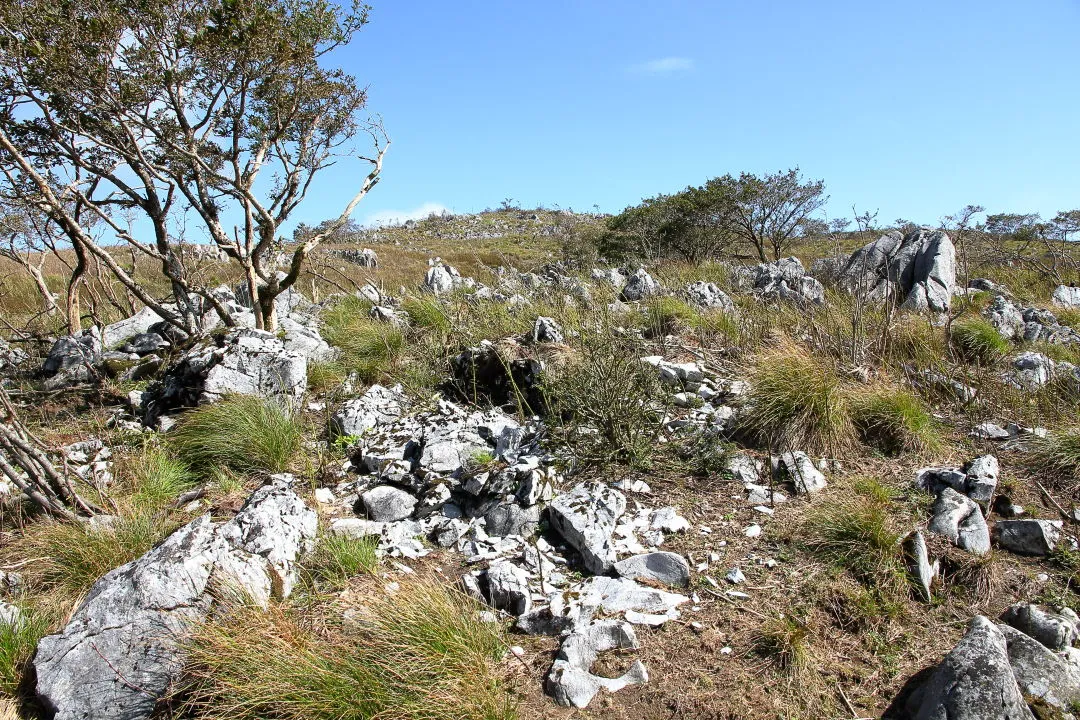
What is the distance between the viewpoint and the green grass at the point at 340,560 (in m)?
3.32

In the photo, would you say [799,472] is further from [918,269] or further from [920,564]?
[918,269]

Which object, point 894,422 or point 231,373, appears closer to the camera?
point 894,422

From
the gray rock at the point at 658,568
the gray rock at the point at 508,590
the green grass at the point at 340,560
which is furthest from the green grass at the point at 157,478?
the gray rock at the point at 658,568

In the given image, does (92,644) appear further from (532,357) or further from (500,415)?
(532,357)

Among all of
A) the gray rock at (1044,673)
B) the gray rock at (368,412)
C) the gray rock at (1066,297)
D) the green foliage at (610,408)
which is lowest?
the gray rock at (1044,673)

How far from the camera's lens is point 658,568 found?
345cm

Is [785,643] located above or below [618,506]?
below

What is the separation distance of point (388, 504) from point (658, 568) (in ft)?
6.27

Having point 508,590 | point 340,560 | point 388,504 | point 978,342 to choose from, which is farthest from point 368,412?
point 978,342

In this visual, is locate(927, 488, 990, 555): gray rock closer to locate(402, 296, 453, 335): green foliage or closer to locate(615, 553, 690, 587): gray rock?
locate(615, 553, 690, 587): gray rock

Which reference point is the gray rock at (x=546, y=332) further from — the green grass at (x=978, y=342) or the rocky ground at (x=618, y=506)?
the green grass at (x=978, y=342)

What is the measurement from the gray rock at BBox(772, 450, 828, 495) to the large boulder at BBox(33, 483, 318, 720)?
3.15 meters

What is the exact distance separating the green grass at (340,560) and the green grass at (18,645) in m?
1.19

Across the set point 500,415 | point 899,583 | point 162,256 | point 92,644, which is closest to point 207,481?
point 92,644
